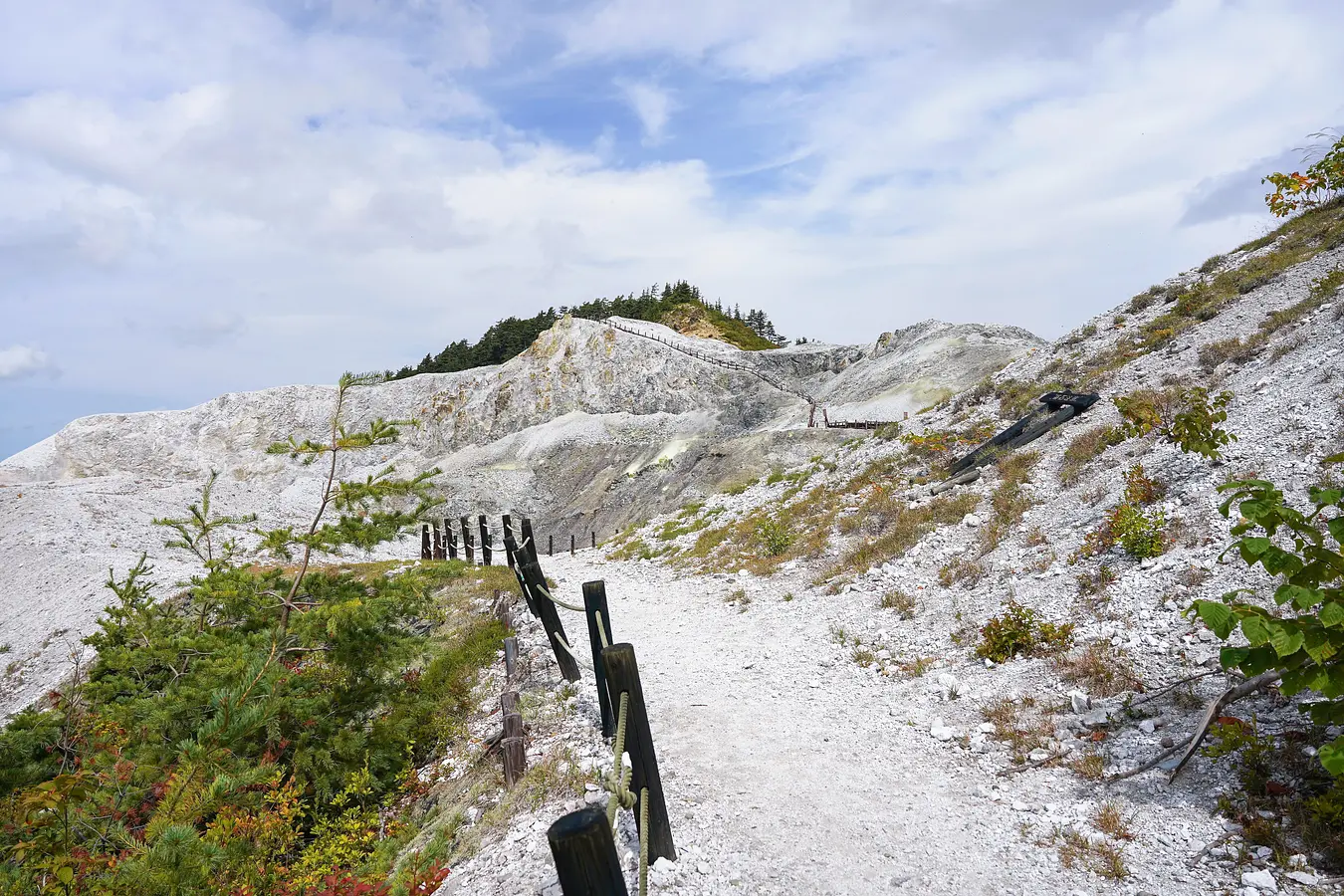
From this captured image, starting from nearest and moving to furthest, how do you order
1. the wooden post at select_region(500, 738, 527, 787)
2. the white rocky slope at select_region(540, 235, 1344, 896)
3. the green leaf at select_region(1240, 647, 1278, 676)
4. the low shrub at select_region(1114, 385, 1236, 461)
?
1. the green leaf at select_region(1240, 647, 1278, 676)
2. the white rocky slope at select_region(540, 235, 1344, 896)
3. the wooden post at select_region(500, 738, 527, 787)
4. the low shrub at select_region(1114, 385, 1236, 461)

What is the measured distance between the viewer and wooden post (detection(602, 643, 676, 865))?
4.17 metres

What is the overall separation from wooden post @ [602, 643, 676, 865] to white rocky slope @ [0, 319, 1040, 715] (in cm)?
2065

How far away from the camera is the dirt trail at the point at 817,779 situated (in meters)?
4.32

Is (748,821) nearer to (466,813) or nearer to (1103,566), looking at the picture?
(466,813)

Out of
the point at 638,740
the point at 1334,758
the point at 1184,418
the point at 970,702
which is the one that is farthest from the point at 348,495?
the point at 1184,418

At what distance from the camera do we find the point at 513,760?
20.0ft

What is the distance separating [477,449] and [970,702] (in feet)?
175

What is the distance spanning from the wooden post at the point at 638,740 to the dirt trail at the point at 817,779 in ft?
0.87

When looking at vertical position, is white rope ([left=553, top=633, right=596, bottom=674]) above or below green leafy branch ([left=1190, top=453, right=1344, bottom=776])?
below

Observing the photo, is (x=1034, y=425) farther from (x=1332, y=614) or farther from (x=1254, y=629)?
(x=1254, y=629)

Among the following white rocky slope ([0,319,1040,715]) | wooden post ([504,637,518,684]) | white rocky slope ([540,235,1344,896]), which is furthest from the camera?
white rocky slope ([0,319,1040,715])

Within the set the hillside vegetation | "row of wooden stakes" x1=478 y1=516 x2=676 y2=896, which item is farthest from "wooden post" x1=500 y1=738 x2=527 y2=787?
the hillside vegetation

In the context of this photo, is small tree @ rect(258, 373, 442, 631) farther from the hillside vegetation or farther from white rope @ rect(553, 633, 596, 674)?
the hillside vegetation

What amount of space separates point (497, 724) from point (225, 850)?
143 inches
